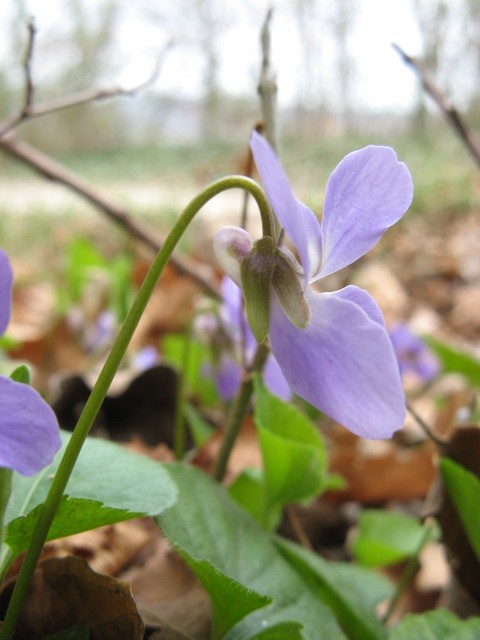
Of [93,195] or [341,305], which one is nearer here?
[341,305]

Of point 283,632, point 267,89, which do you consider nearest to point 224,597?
point 283,632

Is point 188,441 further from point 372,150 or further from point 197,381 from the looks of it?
point 372,150

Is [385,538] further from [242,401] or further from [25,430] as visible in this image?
[25,430]

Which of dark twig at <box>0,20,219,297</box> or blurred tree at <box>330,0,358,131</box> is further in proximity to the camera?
blurred tree at <box>330,0,358,131</box>

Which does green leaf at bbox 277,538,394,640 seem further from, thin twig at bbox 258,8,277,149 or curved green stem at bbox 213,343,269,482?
thin twig at bbox 258,8,277,149

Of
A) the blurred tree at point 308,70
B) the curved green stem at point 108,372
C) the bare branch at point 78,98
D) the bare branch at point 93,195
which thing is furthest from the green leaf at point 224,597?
the blurred tree at point 308,70

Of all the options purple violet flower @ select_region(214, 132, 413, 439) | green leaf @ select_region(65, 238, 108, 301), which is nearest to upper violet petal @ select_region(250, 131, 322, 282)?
purple violet flower @ select_region(214, 132, 413, 439)
